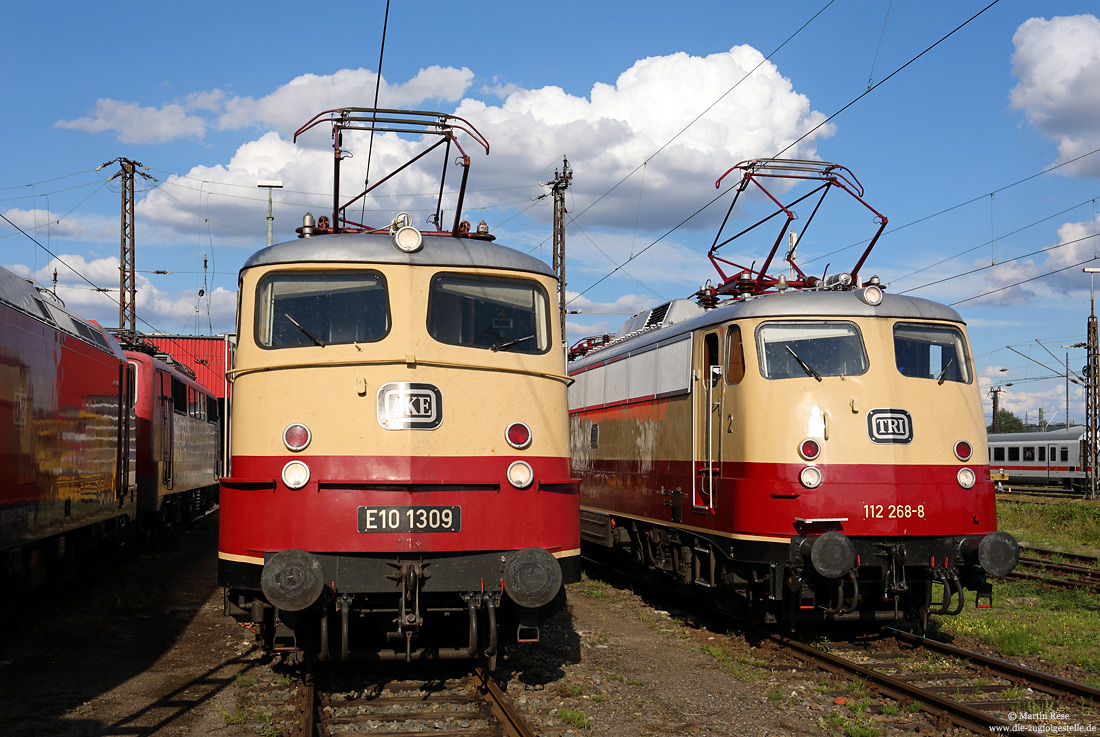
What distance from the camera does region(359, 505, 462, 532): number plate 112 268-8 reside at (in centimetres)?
698

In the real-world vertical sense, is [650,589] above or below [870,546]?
below

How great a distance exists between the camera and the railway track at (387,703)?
22.3 feet

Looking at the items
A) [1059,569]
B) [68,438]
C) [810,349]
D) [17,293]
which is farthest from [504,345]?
[1059,569]

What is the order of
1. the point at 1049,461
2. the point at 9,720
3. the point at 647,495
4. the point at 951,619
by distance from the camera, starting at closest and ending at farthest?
1. the point at 9,720
2. the point at 951,619
3. the point at 647,495
4. the point at 1049,461

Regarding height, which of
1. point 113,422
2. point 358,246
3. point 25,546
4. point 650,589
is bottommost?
point 650,589

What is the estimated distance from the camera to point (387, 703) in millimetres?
7453

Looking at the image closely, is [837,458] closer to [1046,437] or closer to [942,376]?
[942,376]

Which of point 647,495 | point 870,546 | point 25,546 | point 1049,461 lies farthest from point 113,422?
point 1049,461

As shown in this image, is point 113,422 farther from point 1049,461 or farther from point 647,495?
point 1049,461

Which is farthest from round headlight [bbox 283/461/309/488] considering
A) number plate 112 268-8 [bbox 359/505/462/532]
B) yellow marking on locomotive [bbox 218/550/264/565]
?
yellow marking on locomotive [bbox 218/550/264/565]

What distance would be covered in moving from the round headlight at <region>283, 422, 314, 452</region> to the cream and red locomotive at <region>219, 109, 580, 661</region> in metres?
0.01

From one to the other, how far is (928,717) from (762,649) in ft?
8.58

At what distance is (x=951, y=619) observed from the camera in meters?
11.2

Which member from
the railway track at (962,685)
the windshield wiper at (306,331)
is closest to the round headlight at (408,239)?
the windshield wiper at (306,331)
